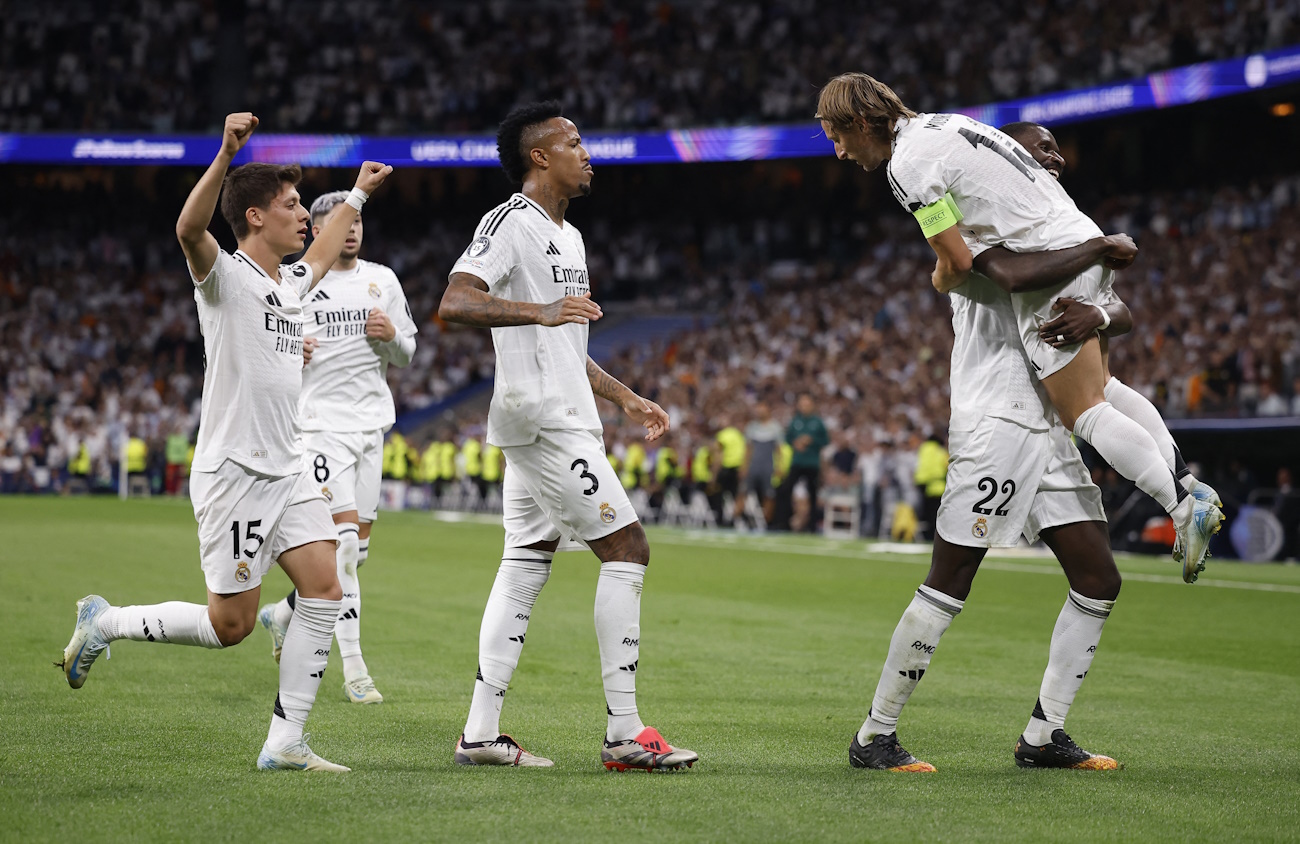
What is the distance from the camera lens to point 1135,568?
1631 cm

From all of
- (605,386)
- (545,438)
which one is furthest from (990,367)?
(545,438)

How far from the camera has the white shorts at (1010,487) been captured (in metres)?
5.16

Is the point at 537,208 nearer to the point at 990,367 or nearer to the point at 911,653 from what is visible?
the point at 990,367

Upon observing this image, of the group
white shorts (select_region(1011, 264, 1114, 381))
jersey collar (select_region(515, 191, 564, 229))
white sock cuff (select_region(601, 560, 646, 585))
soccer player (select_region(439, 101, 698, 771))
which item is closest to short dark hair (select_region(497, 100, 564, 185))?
soccer player (select_region(439, 101, 698, 771))

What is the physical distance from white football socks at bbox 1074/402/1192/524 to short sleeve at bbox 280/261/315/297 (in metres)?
3.18

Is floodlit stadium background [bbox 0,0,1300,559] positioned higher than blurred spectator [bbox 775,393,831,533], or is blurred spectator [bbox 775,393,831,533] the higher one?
floodlit stadium background [bbox 0,0,1300,559]

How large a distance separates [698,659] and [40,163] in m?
35.7

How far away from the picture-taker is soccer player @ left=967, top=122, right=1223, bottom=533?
A: 503cm

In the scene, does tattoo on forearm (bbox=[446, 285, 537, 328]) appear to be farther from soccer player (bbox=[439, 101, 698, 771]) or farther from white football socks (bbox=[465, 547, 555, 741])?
white football socks (bbox=[465, 547, 555, 741])

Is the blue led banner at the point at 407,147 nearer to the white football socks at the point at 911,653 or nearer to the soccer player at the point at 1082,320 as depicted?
the soccer player at the point at 1082,320

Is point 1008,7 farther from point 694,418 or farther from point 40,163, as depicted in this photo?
point 40,163

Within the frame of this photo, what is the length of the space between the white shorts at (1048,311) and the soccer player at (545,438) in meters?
1.47

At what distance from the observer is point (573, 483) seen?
5230 millimetres

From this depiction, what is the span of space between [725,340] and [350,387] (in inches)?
1090
